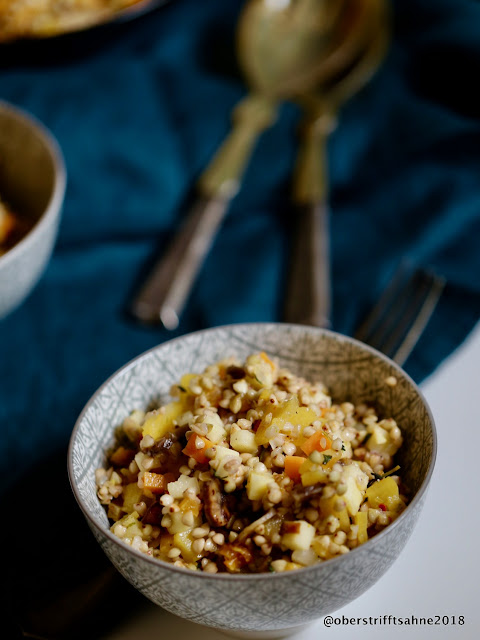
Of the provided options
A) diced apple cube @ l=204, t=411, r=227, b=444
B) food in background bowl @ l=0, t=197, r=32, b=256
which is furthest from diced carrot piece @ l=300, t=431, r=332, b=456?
food in background bowl @ l=0, t=197, r=32, b=256

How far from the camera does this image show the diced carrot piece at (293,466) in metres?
0.90

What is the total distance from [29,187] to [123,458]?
2.61ft

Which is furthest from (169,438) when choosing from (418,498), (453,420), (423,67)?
(423,67)

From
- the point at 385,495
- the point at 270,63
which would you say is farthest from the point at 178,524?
the point at 270,63

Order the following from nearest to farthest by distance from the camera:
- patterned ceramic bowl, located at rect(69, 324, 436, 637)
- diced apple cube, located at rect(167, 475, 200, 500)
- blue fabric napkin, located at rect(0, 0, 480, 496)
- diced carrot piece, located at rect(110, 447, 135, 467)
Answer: patterned ceramic bowl, located at rect(69, 324, 436, 637) → diced apple cube, located at rect(167, 475, 200, 500) → diced carrot piece, located at rect(110, 447, 135, 467) → blue fabric napkin, located at rect(0, 0, 480, 496)

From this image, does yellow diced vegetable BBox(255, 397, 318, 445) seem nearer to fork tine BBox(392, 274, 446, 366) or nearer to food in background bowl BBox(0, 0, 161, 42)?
fork tine BBox(392, 274, 446, 366)

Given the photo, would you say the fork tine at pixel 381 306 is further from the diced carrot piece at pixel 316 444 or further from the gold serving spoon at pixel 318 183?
the diced carrot piece at pixel 316 444

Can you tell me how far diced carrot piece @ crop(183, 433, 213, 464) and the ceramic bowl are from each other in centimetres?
55

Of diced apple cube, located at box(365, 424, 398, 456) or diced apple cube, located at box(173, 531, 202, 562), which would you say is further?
diced apple cube, located at box(365, 424, 398, 456)

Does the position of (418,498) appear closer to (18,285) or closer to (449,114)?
(18,285)

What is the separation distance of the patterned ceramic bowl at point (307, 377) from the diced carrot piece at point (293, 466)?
0.13 m

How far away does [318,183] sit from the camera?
173 cm

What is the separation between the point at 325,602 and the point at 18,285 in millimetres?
795

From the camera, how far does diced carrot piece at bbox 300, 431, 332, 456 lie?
0.93 m
